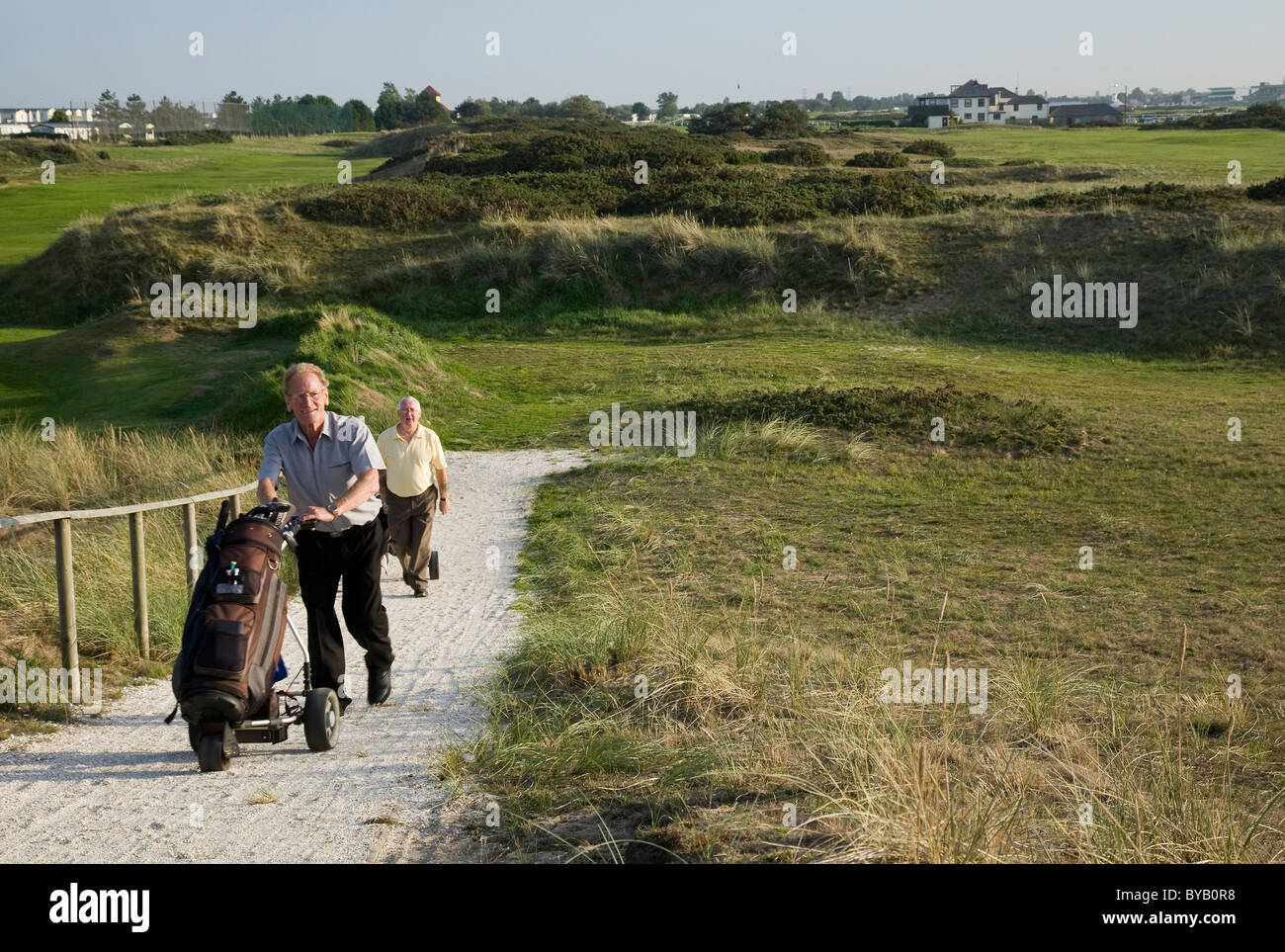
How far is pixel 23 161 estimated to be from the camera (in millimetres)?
67062

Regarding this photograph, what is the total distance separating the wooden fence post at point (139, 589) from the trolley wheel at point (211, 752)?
2.58m

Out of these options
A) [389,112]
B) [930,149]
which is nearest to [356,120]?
[389,112]

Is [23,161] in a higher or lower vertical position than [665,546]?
higher

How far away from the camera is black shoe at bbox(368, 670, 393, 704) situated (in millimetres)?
7414

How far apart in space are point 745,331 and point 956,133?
197 ft

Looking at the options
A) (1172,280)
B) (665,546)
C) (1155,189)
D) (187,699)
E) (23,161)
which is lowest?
(665,546)

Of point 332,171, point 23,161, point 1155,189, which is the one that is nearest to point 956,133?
point 332,171

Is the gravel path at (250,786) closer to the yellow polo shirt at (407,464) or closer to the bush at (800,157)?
the yellow polo shirt at (407,464)

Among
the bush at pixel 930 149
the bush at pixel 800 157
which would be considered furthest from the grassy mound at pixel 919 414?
the bush at pixel 930 149

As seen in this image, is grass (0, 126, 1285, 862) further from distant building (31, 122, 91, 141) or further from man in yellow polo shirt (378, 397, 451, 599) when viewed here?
distant building (31, 122, 91, 141)

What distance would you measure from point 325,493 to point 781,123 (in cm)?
6575

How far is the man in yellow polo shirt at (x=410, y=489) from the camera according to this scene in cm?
1077

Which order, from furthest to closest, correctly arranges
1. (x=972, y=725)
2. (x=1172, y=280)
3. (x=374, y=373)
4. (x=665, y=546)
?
(x=1172, y=280)
(x=374, y=373)
(x=665, y=546)
(x=972, y=725)

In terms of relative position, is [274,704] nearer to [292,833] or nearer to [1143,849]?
[292,833]
